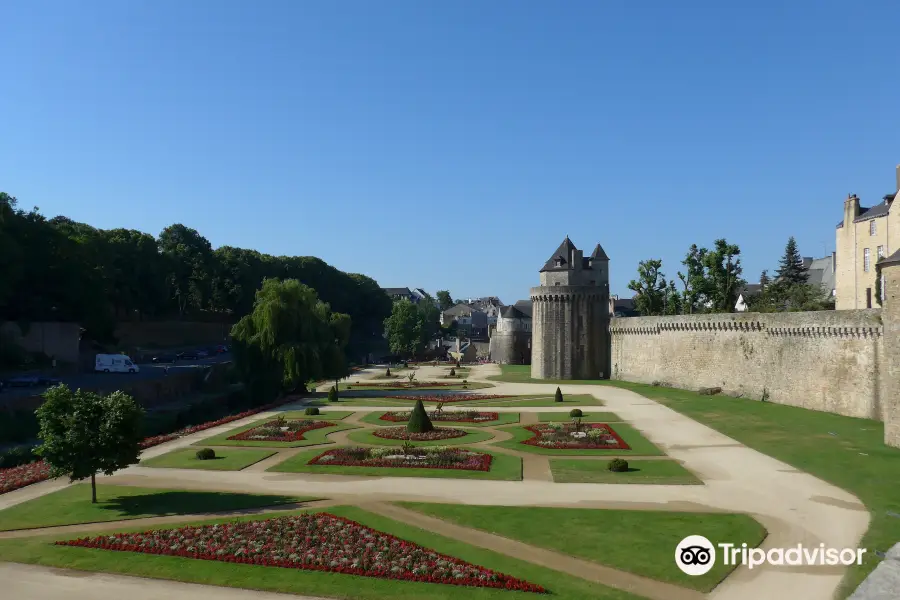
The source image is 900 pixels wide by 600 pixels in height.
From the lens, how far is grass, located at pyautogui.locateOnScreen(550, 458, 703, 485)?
24859mm

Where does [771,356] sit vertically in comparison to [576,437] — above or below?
above

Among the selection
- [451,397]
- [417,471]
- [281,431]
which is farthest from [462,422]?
[417,471]

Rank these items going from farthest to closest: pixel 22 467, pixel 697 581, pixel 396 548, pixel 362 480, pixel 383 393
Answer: pixel 383 393 → pixel 22 467 → pixel 362 480 → pixel 396 548 → pixel 697 581

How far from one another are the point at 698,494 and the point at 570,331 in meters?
48.1

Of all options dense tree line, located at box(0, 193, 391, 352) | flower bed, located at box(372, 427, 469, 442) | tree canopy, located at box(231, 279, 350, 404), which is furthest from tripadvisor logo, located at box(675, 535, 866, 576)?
dense tree line, located at box(0, 193, 391, 352)

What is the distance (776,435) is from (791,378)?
12755 mm

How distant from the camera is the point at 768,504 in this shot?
21438 millimetres

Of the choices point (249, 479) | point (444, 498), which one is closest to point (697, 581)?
point (444, 498)

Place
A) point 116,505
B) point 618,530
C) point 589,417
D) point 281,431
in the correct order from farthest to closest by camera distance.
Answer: point 589,417 < point 281,431 < point 116,505 < point 618,530

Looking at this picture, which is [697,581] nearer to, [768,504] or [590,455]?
[768,504]

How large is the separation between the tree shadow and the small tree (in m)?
1.19

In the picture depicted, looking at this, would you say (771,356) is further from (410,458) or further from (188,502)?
(188,502)

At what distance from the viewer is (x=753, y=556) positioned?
1677 cm

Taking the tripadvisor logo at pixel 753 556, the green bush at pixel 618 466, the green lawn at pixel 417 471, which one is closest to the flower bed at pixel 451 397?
the green lawn at pixel 417 471
